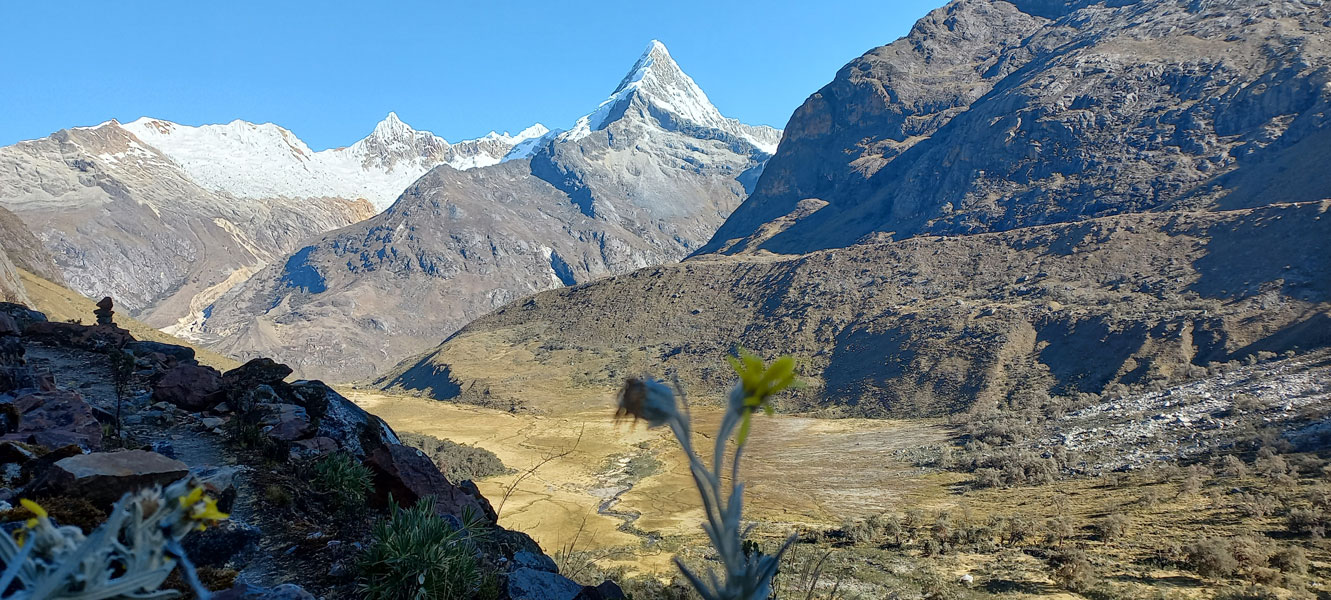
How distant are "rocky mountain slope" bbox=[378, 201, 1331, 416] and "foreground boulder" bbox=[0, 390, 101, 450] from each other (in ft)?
80.2

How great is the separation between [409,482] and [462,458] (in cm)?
2392

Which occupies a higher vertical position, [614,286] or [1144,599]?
[614,286]

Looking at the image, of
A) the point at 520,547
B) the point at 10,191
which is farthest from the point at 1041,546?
the point at 10,191

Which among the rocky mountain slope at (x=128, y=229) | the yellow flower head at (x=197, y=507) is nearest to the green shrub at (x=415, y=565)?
the yellow flower head at (x=197, y=507)

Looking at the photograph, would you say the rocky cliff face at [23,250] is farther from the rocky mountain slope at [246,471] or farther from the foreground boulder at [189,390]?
the rocky mountain slope at [246,471]

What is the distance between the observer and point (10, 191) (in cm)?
15375

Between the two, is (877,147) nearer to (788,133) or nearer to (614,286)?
(788,133)

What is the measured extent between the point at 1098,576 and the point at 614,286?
69004mm

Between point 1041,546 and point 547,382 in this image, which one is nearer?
point 1041,546

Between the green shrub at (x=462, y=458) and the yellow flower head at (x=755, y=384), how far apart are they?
27.9 m

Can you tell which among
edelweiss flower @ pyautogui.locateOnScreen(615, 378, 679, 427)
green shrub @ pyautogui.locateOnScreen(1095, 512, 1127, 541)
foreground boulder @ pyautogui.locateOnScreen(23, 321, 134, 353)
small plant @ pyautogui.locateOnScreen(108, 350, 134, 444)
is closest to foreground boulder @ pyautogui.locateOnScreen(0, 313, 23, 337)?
small plant @ pyautogui.locateOnScreen(108, 350, 134, 444)

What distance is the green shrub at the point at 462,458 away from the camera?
28816mm

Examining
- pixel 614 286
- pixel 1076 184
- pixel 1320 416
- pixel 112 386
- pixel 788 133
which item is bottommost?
pixel 1320 416

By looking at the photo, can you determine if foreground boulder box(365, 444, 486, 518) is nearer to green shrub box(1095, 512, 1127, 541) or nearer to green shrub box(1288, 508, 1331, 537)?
green shrub box(1095, 512, 1127, 541)
